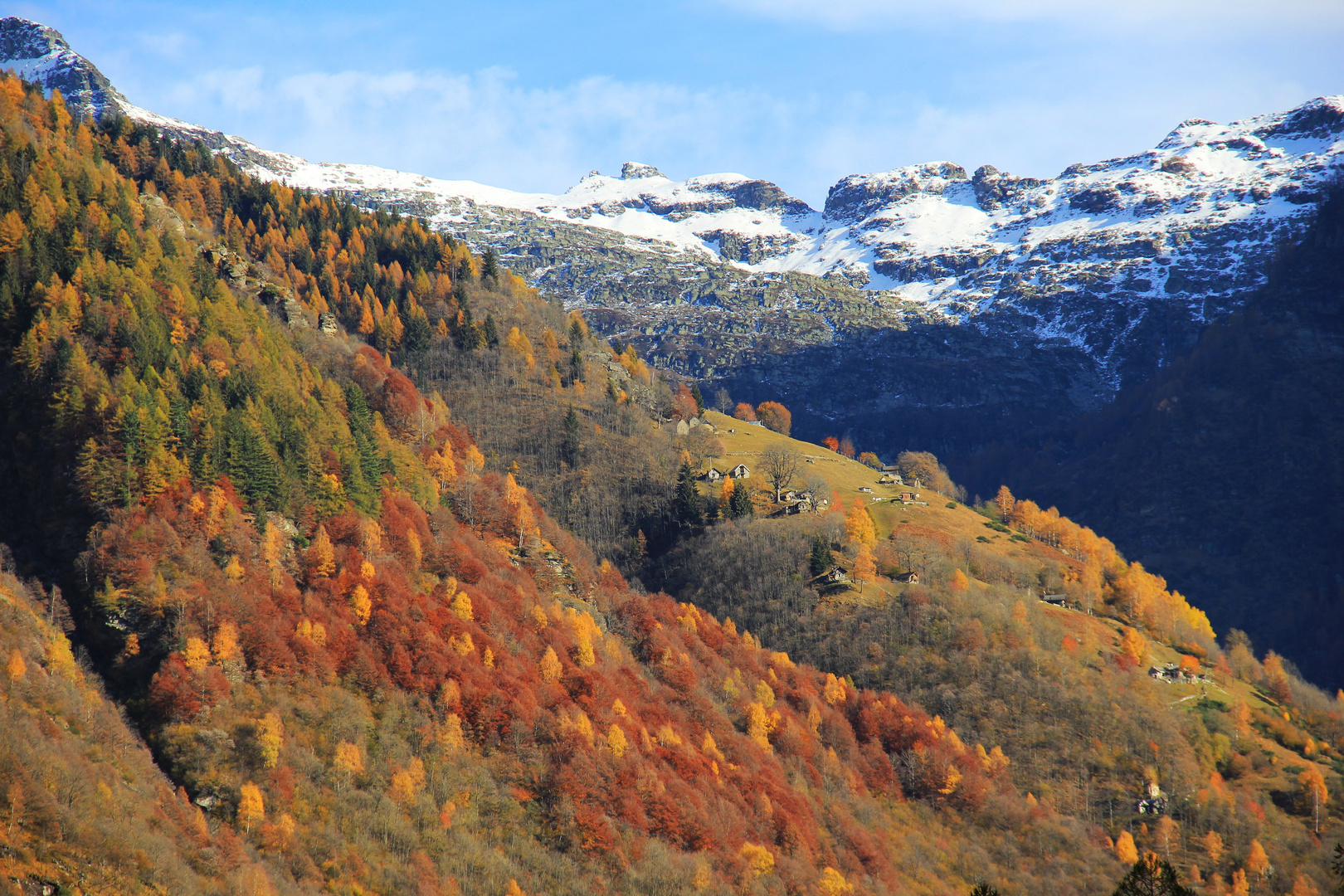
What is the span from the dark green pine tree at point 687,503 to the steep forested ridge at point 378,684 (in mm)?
22451

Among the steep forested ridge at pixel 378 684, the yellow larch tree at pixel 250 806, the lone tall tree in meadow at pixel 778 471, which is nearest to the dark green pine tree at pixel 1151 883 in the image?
the steep forested ridge at pixel 378 684

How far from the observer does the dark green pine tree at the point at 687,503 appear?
618 feet

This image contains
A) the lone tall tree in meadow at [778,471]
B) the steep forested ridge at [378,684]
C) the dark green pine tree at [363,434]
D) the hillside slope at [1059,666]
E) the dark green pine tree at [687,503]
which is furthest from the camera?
the lone tall tree in meadow at [778,471]

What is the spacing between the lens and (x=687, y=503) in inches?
7416

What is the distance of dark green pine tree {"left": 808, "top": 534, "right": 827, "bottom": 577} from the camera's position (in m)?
166

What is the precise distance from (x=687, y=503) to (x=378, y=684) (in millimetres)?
84486

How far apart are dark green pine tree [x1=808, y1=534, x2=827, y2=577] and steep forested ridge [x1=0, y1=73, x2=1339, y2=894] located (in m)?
11.6

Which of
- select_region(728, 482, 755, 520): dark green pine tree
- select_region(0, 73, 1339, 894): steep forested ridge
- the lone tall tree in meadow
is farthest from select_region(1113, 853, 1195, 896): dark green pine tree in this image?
the lone tall tree in meadow

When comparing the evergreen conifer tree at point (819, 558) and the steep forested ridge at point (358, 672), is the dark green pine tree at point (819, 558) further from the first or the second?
the steep forested ridge at point (358, 672)

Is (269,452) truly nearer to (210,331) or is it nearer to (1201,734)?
(210,331)

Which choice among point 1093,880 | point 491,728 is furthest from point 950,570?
point 491,728

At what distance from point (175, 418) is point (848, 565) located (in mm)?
114040

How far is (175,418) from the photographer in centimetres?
12812

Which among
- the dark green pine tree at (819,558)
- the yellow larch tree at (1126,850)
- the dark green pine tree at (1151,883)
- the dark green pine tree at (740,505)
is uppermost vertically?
the dark green pine tree at (1151,883)
